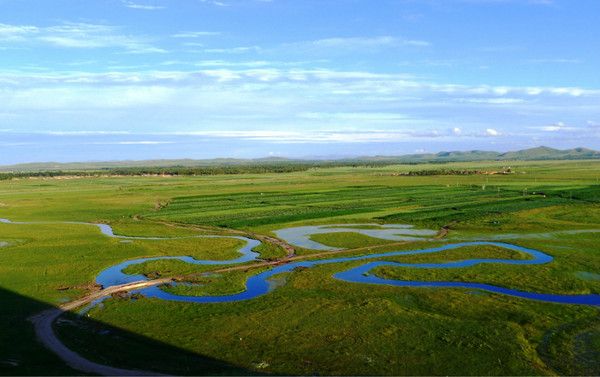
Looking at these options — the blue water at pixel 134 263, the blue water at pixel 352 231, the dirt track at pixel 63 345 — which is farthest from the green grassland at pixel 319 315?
the blue water at pixel 352 231

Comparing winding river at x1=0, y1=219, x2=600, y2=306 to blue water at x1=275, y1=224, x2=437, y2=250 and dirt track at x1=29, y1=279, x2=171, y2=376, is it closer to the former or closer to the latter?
blue water at x1=275, y1=224, x2=437, y2=250

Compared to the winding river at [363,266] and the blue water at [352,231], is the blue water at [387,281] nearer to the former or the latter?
the winding river at [363,266]

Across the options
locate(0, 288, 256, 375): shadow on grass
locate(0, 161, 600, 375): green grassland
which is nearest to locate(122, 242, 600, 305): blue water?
locate(0, 161, 600, 375): green grassland

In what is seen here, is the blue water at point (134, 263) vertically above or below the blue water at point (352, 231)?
Result: below

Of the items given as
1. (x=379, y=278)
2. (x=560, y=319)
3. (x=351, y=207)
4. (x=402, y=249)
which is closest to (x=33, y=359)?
(x=379, y=278)

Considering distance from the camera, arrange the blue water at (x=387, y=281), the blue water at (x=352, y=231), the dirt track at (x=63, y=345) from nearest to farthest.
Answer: the dirt track at (x=63, y=345) < the blue water at (x=387, y=281) < the blue water at (x=352, y=231)

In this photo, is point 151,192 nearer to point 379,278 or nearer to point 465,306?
point 379,278

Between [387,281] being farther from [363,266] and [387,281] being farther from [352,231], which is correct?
[352,231]

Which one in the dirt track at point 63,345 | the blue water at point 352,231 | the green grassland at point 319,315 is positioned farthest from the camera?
the blue water at point 352,231

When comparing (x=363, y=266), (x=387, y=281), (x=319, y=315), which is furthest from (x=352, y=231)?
(x=319, y=315)
